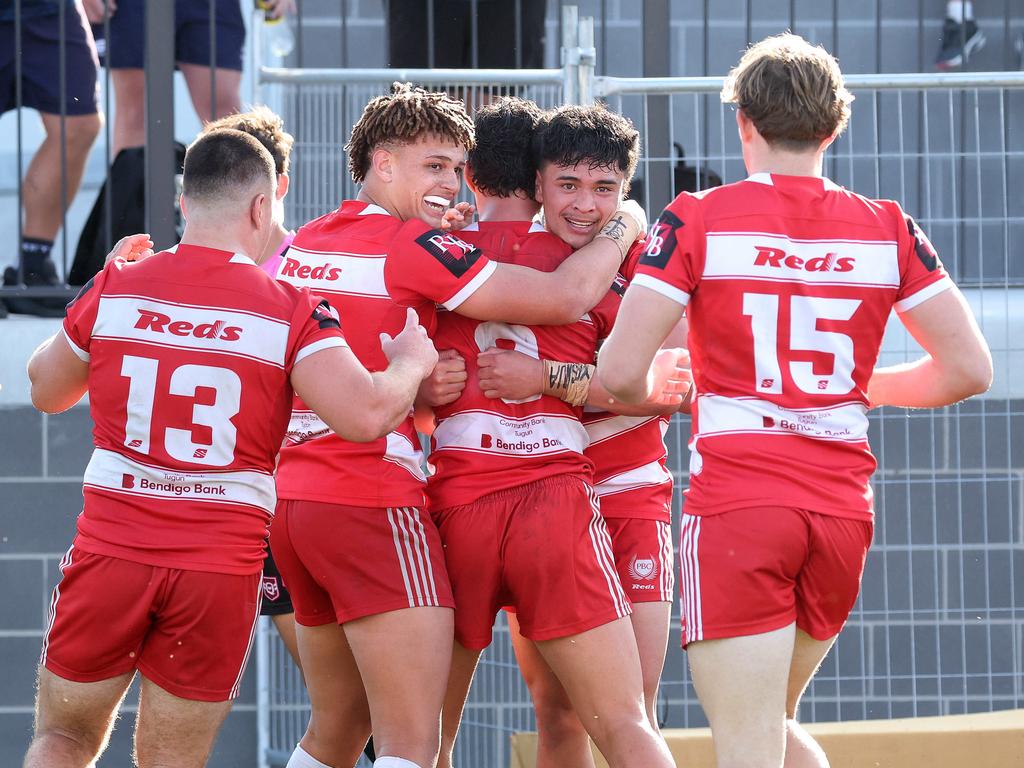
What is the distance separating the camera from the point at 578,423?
3.32 m

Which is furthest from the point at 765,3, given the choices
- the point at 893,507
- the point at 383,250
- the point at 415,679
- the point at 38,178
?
the point at 415,679

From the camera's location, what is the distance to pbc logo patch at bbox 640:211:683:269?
9.06 feet

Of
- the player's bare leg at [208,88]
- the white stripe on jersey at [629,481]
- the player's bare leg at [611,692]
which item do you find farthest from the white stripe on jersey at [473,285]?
the player's bare leg at [208,88]

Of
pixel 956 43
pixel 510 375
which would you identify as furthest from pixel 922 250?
pixel 956 43

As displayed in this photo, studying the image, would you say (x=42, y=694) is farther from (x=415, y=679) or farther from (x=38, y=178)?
(x=38, y=178)

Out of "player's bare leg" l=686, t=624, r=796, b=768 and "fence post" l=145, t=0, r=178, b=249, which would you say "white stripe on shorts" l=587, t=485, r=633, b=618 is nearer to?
"player's bare leg" l=686, t=624, r=796, b=768

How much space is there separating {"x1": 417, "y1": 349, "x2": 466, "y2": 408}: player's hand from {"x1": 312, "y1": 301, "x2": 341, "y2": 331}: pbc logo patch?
292mm

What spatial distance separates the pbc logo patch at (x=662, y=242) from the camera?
276cm

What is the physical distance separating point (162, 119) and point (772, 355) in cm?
347

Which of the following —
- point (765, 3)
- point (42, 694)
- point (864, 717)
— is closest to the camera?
point (42, 694)

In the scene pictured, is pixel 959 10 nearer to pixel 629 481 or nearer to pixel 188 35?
pixel 188 35

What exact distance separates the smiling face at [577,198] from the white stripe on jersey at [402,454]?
670 millimetres

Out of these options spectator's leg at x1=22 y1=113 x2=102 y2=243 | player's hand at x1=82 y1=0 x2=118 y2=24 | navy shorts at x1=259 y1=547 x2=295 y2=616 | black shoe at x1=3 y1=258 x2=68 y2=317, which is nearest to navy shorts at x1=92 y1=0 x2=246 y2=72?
player's hand at x1=82 y1=0 x2=118 y2=24

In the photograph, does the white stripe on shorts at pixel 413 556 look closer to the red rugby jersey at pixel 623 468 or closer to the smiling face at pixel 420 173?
the red rugby jersey at pixel 623 468
